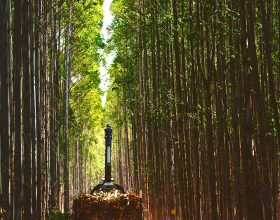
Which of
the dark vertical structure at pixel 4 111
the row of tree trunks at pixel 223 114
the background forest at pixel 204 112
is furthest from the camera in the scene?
the row of tree trunks at pixel 223 114

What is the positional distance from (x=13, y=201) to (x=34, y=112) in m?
1.68

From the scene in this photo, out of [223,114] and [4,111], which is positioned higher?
[223,114]

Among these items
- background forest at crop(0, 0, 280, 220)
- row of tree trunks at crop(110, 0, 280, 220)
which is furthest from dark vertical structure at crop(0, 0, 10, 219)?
row of tree trunks at crop(110, 0, 280, 220)

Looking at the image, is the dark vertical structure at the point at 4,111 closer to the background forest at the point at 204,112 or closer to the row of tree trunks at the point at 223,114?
the background forest at the point at 204,112

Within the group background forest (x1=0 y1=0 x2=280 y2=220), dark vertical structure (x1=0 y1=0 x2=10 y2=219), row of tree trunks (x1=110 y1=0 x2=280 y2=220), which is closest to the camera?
dark vertical structure (x1=0 y1=0 x2=10 y2=219)

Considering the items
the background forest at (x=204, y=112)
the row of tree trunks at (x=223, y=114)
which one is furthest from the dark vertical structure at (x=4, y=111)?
the row of tree trunks at (x=223, y=114)

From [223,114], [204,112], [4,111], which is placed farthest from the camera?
[204,112]

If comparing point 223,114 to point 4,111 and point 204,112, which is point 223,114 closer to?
point 204,112

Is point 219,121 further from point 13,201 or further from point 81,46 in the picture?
point 81,46

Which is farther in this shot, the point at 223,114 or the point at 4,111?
the point at 223,114

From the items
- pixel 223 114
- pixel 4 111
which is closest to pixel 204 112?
pixel 223 114

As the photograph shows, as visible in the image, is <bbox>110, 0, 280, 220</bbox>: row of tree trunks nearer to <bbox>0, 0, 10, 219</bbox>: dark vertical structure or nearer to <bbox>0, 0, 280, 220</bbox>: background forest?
<bbox>0, 0, 280, 220</bbox>: background forest

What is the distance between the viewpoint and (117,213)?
438 inches

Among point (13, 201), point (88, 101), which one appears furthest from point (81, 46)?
point (13, 201)
